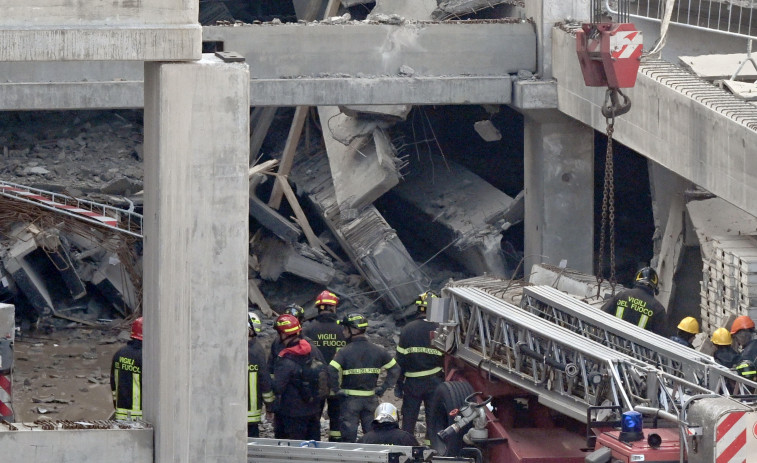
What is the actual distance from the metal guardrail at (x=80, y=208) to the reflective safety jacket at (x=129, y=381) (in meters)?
4.99

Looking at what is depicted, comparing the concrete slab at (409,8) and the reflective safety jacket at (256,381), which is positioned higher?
the concrete slab at (409,8)

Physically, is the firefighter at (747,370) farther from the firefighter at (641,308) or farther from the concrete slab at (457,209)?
the concrete slab at (457,209)

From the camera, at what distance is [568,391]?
979 cm

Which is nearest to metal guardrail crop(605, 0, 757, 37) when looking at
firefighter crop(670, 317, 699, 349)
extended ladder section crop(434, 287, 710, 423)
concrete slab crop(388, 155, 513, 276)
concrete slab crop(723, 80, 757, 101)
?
concrete slab crop(723, 80, 757, 101)

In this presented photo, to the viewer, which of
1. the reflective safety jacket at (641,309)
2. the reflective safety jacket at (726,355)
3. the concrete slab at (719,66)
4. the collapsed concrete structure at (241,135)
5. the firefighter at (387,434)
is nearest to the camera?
the collapsed concrete structure at (241,135)

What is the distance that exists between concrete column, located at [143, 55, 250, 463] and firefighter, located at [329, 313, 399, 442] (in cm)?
285

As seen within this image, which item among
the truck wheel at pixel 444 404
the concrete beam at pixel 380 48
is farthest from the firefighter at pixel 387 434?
the concrete beam at pixel 380 48

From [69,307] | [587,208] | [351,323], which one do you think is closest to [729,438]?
[351,323]

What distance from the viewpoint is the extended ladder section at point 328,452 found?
924 centimetres

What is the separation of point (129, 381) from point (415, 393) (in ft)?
9.13

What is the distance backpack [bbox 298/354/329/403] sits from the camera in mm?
11594

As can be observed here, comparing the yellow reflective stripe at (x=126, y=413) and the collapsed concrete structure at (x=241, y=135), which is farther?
the yellow reflective stripe at (x=126, y=413)

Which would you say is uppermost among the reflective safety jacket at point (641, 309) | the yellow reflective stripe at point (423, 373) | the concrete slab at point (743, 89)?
the concrete slab at point (743, 89)

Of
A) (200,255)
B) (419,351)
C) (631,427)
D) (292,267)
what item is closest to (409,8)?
(292,267)
